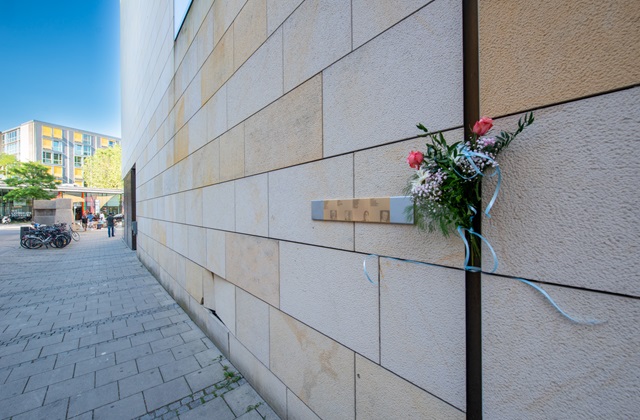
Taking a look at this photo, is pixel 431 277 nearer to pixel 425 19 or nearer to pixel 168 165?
pixel 425 19

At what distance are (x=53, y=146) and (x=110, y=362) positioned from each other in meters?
73.2

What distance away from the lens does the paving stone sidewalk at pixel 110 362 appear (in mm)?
2850

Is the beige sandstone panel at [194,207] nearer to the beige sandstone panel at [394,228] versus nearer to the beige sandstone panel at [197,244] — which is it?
the beige sandstone panel at [197,244]

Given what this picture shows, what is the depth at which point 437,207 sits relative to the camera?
1309 mm

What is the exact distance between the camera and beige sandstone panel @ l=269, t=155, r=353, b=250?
2.05m

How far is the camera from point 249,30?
322cm

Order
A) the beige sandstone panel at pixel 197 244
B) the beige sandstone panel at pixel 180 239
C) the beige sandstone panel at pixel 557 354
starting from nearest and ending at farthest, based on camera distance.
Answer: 1. the beige sandstone panel at pixel 557 354
2. the beige sandstone panel at pixel 197 244
3. the beige sandstone panel at pixel 180 239

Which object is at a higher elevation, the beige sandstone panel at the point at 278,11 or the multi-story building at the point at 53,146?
the multi-story building at the point at 53,146

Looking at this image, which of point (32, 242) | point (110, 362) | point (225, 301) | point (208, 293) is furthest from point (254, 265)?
point (32, 242)

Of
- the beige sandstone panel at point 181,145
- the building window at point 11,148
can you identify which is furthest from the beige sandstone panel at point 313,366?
the building window at point 11,148

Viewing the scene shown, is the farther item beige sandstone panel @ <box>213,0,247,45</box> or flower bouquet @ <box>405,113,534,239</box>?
beige sandstone panel @ <box>213,0,247,45</box>

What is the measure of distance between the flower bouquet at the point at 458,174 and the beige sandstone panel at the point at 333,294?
0.64m

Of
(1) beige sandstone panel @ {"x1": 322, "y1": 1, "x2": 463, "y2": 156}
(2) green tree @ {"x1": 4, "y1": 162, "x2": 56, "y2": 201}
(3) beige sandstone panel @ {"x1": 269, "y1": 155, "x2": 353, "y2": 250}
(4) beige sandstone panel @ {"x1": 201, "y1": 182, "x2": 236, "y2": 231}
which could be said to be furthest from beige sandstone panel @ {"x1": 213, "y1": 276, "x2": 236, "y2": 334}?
(2) green tree @ {"x1": 4, "y1": 162, "x2": 56, "y2": 201}

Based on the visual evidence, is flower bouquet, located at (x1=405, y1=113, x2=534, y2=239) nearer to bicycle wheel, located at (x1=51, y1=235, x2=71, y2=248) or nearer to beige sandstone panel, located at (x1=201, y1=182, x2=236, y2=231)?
beige sandstone panel, located at (x1=201, y1=182, x2=236, y2=231)
